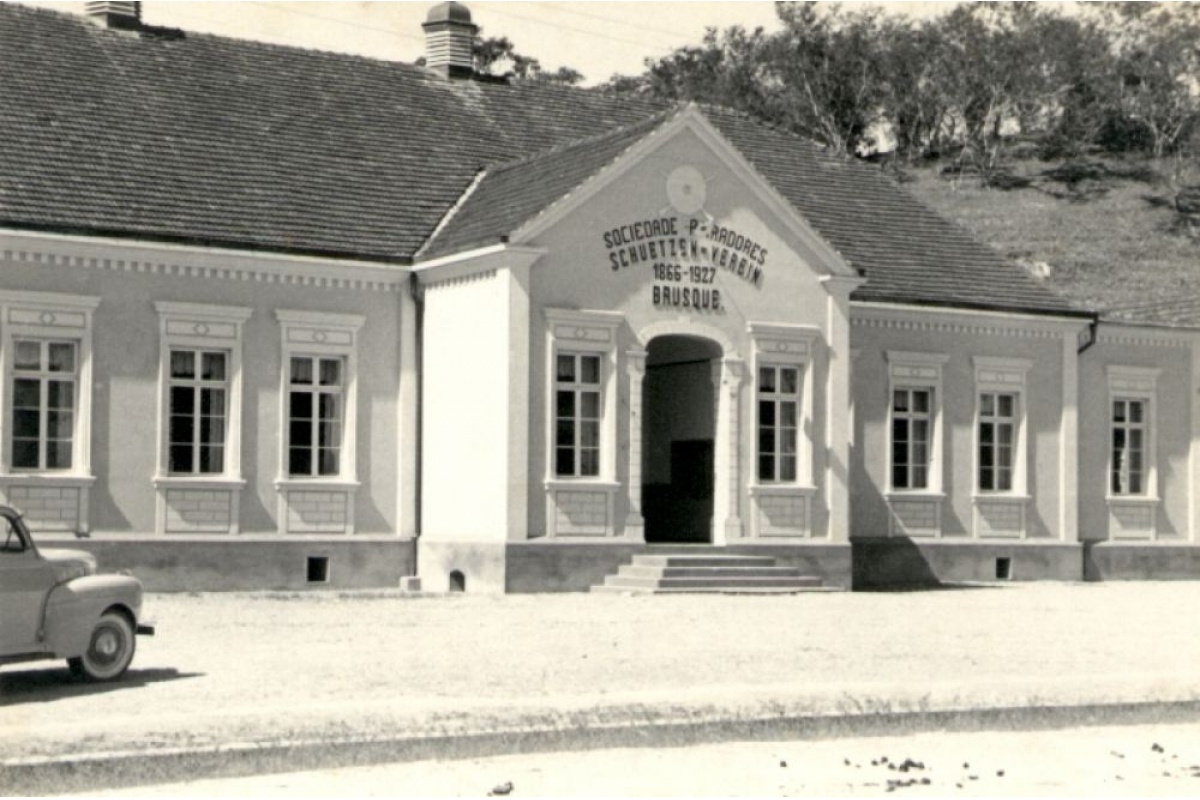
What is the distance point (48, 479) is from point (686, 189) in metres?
9.45

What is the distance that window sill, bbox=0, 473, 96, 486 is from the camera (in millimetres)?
24719

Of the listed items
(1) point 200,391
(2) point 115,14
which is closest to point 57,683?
(1) point 200,391

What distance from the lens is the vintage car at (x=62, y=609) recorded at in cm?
1398

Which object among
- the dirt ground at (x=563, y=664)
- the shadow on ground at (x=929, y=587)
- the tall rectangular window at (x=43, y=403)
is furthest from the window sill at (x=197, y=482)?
the shadow on ground at (x=929, y=587)

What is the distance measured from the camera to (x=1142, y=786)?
36.3 ft

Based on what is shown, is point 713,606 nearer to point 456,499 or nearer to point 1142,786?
point 456,499

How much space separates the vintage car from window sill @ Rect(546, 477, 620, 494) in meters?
11.4

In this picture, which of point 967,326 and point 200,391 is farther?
point 967,326

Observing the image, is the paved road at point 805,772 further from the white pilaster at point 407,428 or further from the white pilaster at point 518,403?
the white pilaster at point 407,428

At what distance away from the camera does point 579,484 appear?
1043 inches

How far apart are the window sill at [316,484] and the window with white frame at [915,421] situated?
9124 millimetres

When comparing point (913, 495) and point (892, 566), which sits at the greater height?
point (913, 495)

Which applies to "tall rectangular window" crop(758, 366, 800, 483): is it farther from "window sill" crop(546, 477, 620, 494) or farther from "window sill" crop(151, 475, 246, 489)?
"window sill" crop(151, 475, 246, 489)

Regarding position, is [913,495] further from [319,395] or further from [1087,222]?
[1087,222]
